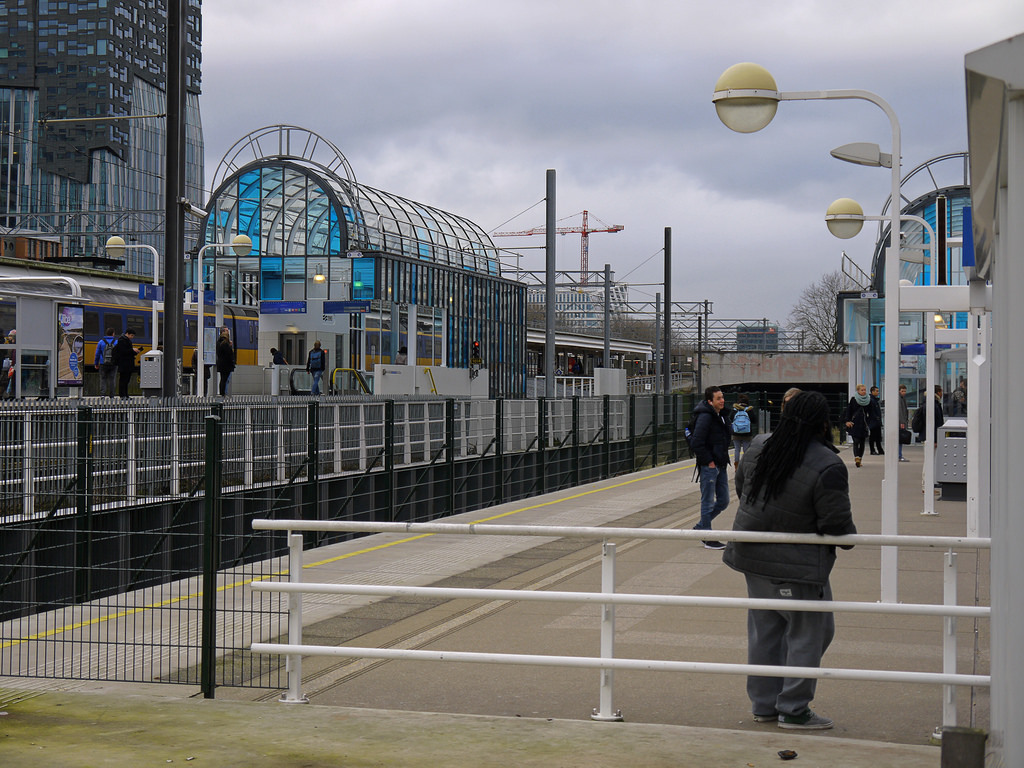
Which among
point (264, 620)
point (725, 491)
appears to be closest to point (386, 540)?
point (725, 491)

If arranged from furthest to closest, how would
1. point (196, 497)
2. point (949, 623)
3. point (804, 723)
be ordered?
point (196, 497), point (804, 723), point (949, 623)

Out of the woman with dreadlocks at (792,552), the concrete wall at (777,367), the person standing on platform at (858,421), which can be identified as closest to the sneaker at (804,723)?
the woman with dreadlocks at (792,552)

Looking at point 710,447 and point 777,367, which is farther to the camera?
point 777,367

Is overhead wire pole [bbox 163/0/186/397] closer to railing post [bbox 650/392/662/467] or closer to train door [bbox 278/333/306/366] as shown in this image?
railing post [bbox 650/392/662/467]

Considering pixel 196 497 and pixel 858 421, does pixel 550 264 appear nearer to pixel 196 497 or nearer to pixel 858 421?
pixel 858 421

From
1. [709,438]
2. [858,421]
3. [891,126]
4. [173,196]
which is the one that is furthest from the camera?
[858,421]

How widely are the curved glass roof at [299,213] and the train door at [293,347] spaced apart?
7.83m

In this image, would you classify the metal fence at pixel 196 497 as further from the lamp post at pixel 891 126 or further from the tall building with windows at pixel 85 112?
the tall building with windows at pixel 85 112

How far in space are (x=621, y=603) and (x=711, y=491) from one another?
7947 millimetres

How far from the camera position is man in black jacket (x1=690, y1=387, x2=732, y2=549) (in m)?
13.7

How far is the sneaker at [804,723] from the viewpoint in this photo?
5996 millimetres

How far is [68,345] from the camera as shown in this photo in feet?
75.9

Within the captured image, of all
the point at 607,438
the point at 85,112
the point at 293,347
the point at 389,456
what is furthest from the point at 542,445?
the point at 85,112

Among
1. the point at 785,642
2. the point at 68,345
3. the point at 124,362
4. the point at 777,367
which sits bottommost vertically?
the point at 785,642
